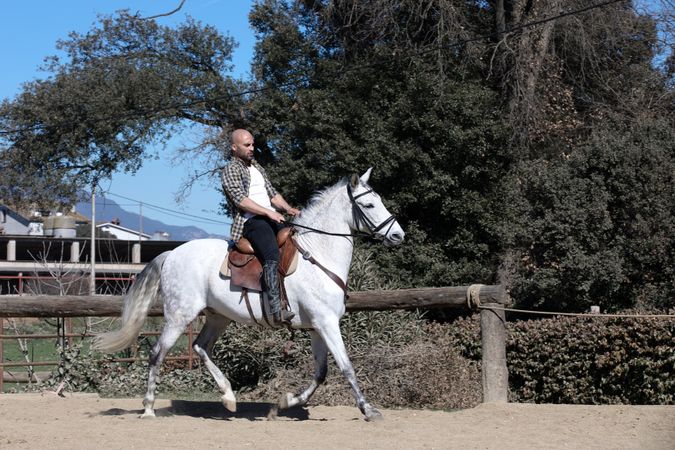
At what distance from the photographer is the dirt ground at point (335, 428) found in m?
6.67

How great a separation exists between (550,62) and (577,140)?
1.92 m

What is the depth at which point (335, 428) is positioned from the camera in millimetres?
7492

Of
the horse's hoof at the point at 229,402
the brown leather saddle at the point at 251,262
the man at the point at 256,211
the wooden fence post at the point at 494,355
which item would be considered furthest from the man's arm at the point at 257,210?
the wooden fence post at the point at 494,355

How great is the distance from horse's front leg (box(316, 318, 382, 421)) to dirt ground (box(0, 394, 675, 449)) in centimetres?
13

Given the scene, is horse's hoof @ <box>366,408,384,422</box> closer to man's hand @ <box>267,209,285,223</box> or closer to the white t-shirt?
man's hand @ <box>267,209,285,223</box>

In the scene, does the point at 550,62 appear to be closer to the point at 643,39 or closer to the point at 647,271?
the point at 643,39

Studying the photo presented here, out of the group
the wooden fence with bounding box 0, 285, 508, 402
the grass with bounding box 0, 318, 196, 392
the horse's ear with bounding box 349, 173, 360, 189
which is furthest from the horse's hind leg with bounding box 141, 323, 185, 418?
the grass with bounding box 0, 318, 196, 392

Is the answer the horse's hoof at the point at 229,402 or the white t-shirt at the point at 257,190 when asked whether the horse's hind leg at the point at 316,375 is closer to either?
the horse's hoof at the point at 229,402

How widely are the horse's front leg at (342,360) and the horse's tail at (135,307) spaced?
81.4 inches

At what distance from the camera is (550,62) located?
64.5 feet

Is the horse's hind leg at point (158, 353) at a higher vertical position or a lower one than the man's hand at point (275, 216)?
lower

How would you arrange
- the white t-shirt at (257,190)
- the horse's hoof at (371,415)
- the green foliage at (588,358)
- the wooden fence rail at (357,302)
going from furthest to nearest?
the green foliage at (588,358) < the wooden fence rail at (357,302) < the white t-shirt at (257,190) < the horse's hoof at (371,415)

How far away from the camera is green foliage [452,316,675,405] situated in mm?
10805

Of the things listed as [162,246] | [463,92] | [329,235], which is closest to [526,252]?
[463,92]
